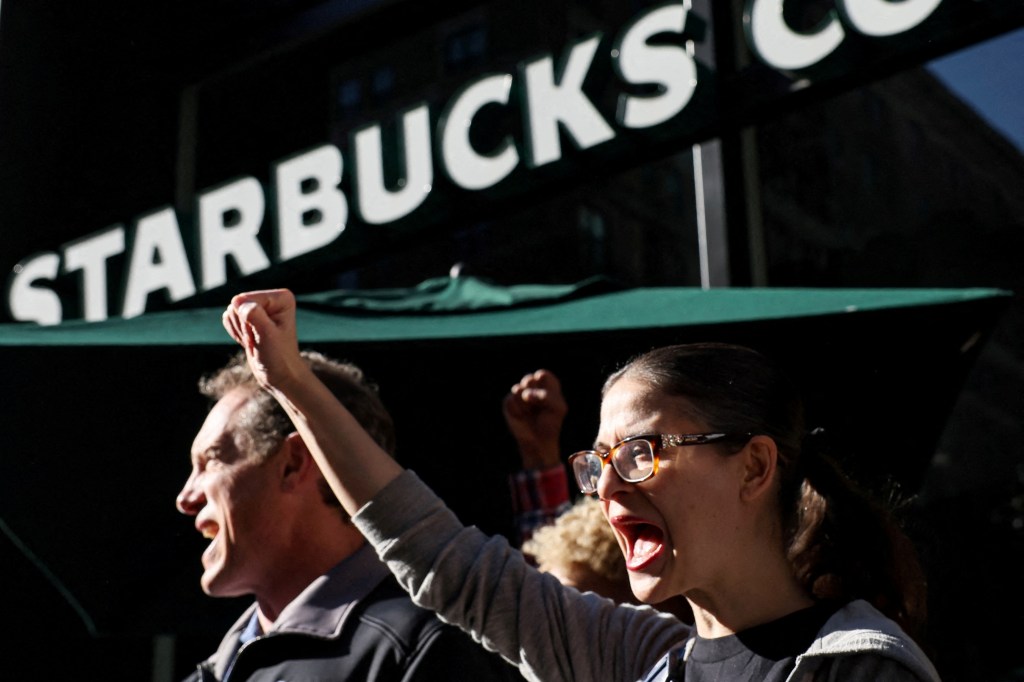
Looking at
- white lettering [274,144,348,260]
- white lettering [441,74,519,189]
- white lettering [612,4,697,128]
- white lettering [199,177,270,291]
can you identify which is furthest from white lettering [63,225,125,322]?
white lettering [612,4,697,128]

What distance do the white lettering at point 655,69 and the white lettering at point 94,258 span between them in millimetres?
2453

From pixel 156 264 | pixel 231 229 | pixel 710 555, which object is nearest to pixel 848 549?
pixel 710 555

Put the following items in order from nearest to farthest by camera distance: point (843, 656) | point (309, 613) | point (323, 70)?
point (843, 656) → point (309, 613) → point (323, 70)

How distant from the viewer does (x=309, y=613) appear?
2.56m

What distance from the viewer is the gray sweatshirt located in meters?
2.02

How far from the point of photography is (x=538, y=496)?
3.19 m

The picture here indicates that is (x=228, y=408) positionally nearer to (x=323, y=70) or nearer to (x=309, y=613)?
(x=309, y=613)

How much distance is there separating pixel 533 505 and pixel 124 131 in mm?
4287

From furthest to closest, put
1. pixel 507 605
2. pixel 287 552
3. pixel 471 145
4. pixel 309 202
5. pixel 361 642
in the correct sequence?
pixel 309 202, pixel 471 145, pixel 287 552, pixel 361 642, pixel 507 605

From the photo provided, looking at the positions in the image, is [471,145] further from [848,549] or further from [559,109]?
[848,549]

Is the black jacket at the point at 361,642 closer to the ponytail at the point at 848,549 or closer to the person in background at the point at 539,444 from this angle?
the person in background at the point at 539,444

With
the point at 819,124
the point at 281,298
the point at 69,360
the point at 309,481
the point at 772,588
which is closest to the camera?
the point at 772,588

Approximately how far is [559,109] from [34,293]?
2641mm

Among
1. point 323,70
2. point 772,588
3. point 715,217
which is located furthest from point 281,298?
point 323,70
